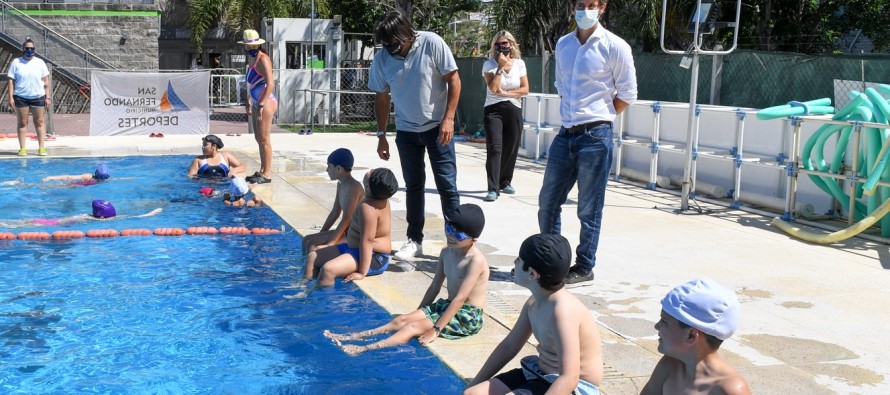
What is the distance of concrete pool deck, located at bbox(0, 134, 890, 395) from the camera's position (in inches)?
191

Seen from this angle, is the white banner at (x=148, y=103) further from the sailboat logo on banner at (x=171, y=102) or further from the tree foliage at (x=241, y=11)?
the tree foliage at (x=241, y=11)

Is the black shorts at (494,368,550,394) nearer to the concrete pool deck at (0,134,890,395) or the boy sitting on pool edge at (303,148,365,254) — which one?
the concrete pool deck at (0,134,890,395)

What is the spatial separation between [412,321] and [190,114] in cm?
1520

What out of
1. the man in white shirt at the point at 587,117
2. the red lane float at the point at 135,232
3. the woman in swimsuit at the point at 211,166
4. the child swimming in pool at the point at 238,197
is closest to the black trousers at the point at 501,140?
the child swimming in pool at the point at 238,197

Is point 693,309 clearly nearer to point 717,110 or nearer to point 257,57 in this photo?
point 717,110

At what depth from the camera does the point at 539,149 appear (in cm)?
1480

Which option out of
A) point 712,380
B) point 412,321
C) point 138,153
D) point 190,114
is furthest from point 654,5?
point 712,380

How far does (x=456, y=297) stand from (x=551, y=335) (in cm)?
142

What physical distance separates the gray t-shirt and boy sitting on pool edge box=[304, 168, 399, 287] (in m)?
0.64

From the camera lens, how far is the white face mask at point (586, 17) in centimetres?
627

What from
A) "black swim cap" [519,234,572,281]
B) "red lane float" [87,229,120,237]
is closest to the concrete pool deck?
"black swim cap" [519,234,572,281]

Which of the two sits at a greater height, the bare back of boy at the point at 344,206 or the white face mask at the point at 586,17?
the white face mask at the point at 586,17

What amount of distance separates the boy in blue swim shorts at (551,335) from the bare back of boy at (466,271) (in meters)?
1.15

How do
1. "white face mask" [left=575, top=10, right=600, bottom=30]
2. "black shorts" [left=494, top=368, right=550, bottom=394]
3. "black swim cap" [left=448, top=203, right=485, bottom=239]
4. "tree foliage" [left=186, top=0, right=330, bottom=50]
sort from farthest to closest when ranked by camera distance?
"tree foliage" [left=186, top=0, right=330, bottom=50] < "white face mask" [left=575, top=10, right=600, bottom=30] < "black swim cap" [left=448, top=203, right=485, bottom=239] < "black shorts" [left=494, top=368, right=550, bottom=394]
